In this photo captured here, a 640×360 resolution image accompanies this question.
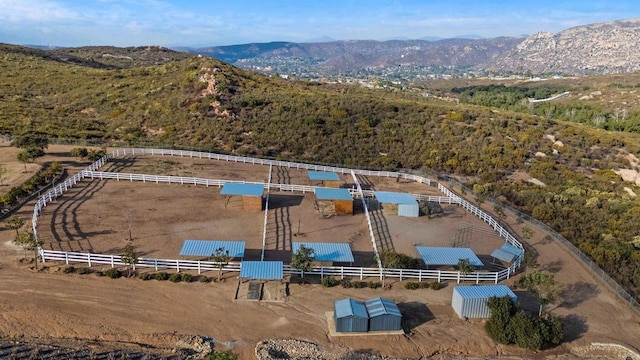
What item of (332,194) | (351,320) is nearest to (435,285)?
(351,320)

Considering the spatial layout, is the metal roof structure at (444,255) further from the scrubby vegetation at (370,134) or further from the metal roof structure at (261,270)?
the scrubby vegetation at (370,134)

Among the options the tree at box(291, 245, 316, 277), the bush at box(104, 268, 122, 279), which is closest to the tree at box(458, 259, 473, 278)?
the tree at box(291, 245, 316, 277)

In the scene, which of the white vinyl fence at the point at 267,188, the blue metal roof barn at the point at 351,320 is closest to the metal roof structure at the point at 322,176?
the white vinyl fence at the point at 267,188

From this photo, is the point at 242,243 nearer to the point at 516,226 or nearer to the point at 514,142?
the point at 516,226

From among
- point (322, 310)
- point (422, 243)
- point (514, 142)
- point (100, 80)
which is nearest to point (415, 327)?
point (322, 310)

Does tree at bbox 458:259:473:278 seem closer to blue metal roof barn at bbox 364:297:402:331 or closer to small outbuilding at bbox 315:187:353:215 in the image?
blue metal roof barn at bbox 364:297:402:331
